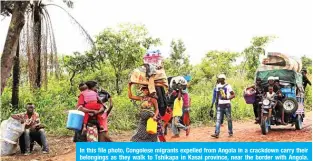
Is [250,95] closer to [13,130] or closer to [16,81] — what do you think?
[13,130]

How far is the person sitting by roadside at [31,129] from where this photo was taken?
716cm

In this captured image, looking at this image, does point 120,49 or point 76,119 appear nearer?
point 76,119

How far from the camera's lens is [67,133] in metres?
9.09

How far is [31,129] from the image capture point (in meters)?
7.20

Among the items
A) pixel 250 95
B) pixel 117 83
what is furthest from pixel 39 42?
pixel 250 95

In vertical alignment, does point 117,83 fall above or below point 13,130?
above

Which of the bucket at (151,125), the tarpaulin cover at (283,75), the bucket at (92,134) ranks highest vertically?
the tarpaulin cover at (283,75)

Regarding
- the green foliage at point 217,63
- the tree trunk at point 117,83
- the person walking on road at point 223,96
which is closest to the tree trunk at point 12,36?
the person walking on road at point 223,96

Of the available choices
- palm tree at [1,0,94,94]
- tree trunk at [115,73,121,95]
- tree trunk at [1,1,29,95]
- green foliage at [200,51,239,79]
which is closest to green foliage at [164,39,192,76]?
green foliage at [200,51,239,79]

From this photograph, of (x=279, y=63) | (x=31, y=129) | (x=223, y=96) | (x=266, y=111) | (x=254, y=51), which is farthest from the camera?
(x=254, y=51)

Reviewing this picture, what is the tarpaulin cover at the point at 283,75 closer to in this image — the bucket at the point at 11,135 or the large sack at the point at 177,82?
the large sack at the point at 177,82

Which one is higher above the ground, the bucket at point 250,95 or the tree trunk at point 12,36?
the tree trunk at point 12,36

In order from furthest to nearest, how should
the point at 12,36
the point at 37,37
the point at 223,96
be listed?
the point at 37,37 < the point at 223,96 < the point at 12,36

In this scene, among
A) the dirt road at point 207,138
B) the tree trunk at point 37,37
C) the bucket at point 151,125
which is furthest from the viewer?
the tree trunk at point 37,37
